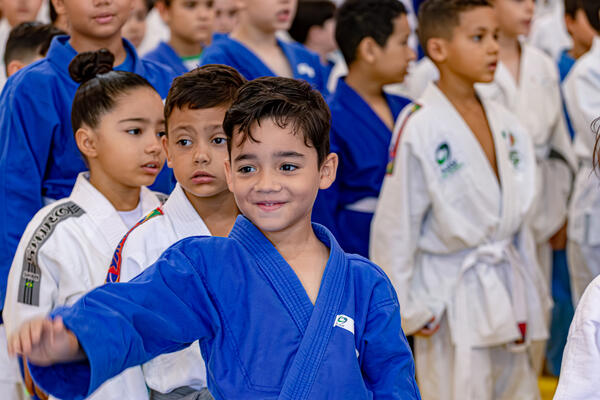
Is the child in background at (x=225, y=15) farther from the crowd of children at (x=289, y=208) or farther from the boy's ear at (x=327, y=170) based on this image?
the boy's ear at (x=327, y=170)

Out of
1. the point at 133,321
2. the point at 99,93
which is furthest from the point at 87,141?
the point at 133,321

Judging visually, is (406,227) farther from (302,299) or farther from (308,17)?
(308,17)

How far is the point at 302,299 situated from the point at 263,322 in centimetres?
8

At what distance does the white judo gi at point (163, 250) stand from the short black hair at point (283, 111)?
0.35m

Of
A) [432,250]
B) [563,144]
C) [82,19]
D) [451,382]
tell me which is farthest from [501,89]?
[82,19]

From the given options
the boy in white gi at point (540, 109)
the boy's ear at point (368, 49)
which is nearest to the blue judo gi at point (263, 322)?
the boy's ear at point (368, 49)

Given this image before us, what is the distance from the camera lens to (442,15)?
10.4ft

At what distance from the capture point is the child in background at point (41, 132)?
2.44 meters

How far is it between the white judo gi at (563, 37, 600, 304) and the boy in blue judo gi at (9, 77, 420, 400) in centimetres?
223

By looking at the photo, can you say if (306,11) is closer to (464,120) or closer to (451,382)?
(464,120)

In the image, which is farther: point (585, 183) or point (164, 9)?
point (164, 9)

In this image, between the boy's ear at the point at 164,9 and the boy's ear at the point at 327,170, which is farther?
the boy's ear at the point at 164,9

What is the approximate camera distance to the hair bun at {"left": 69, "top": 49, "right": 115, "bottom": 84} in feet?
7.83

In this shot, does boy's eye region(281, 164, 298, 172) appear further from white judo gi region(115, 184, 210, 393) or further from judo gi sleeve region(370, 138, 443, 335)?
judo gi sleeve region(370, 138, 443, 335)
